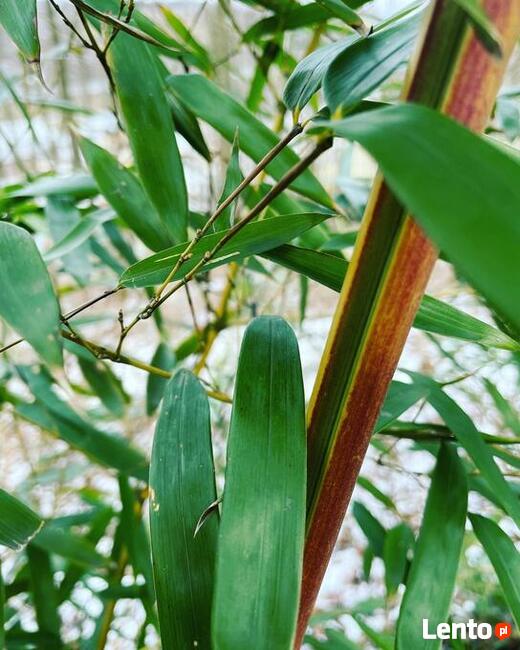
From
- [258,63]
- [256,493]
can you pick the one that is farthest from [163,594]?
[258,63]

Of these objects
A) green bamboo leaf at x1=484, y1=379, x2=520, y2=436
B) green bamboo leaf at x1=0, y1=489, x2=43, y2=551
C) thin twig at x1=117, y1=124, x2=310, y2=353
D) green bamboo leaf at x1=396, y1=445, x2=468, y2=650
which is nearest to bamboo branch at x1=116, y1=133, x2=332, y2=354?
thin twig at x1=117, y1=124, x2=310, y2=353

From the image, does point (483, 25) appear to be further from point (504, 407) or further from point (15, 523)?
point (504, 407)

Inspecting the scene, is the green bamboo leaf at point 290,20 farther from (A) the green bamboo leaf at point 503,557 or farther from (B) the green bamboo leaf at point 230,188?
(A) the green bamboo leaf at point 503,557

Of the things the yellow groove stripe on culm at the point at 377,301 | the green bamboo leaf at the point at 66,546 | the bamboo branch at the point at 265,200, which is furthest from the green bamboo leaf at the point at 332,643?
the bamboo branch at the point at 265,200

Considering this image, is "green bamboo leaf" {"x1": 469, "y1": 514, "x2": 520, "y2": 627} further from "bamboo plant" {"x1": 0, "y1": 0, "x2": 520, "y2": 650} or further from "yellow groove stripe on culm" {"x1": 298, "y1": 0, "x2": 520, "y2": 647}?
"yellow groove stripe on culm" {"x1": 298, "y1": 0, "x2": 520, "y2": 647}

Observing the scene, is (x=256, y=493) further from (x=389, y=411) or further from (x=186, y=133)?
(x=186, y=133)

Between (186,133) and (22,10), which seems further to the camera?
(186,133)

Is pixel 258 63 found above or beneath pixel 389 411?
above
